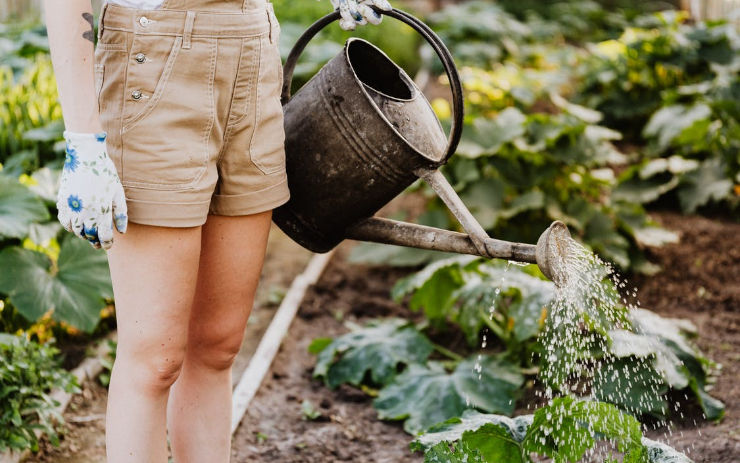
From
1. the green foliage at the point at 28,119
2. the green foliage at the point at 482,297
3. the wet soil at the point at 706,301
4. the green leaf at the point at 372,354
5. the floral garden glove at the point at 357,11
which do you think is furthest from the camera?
the green foliage at the point at 28,119

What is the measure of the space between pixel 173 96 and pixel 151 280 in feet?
1.16

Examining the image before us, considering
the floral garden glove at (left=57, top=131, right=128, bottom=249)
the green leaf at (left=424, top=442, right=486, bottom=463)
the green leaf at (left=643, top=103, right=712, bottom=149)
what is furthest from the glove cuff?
the green leaf at (left=643, top=103, right=712, bottom=149)

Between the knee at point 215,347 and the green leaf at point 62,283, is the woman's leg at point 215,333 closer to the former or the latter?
the knee at point 215,347

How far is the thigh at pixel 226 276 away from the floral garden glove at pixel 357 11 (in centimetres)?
52

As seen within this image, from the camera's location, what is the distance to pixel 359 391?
3000 mm

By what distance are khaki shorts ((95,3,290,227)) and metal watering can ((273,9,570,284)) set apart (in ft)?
0.90

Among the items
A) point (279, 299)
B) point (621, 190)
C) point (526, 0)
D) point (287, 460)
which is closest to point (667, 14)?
point (621, 190)

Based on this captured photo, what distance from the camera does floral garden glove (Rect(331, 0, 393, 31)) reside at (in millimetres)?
1916

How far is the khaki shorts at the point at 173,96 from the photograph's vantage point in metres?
1.51

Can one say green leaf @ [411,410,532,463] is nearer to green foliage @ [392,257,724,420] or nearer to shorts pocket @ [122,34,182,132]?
green foliage @ [392,257,724,420]

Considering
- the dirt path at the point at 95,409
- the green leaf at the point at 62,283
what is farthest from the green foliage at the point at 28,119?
the dirt path at the point at 95,409

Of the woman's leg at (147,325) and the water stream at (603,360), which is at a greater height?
the woman's leg at (147,325)

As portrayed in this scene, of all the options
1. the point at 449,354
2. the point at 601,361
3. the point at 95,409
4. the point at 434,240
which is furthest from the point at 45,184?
the point at 601,361

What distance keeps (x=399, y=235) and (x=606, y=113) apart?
14.9ft
